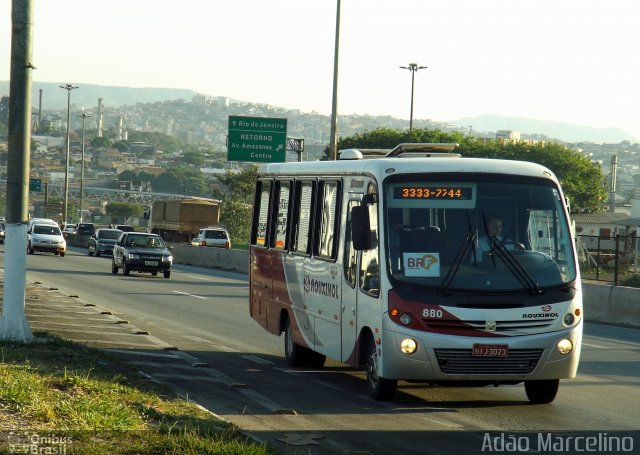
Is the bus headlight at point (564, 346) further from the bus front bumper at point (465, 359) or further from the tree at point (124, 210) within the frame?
the tree at point (124, 210)

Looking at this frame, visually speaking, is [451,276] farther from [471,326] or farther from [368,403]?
[368,403]

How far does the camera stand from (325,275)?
13.7 metres

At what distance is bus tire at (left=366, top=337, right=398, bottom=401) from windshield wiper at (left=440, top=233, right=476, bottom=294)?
951mm

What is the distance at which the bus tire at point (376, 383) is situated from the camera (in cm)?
1180

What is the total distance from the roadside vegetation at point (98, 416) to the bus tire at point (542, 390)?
11.8ft

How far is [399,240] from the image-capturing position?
11953 mm

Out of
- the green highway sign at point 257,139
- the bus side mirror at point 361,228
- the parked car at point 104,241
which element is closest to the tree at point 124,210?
the parked car at point 104,241

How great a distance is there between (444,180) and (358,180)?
1175 mm

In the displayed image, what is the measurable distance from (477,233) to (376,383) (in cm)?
181

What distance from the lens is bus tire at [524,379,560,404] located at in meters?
12.1

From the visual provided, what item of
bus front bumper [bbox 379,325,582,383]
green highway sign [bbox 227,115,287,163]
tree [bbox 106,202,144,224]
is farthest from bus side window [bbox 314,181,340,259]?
tree [bbox 106,202,144,224]

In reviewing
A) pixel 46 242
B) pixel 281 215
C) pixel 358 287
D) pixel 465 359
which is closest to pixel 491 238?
pixel 465 359

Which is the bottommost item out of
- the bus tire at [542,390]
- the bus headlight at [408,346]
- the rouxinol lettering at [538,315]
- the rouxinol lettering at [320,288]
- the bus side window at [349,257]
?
the bus tire at [542,390]

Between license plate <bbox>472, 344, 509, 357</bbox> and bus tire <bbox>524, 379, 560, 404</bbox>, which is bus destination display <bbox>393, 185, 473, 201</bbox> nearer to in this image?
license plate <bbox>472, 344, 509, 357</bbox>
